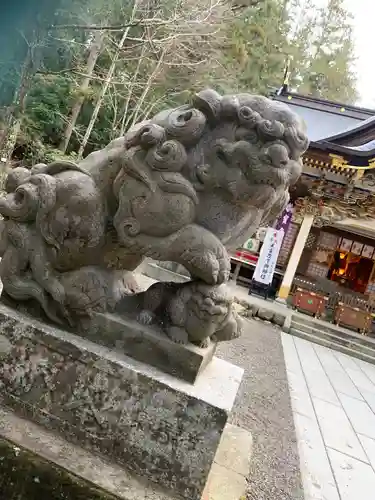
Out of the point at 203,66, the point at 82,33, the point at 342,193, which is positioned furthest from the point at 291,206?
the point at 82,33

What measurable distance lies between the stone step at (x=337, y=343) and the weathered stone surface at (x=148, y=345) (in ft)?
30.7

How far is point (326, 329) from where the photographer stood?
11.3m

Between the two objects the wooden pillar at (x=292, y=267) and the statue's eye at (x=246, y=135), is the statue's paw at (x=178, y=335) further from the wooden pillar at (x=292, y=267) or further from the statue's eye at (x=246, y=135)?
the wooden pillar at (x=292, y=267)

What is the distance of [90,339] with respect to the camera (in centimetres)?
170

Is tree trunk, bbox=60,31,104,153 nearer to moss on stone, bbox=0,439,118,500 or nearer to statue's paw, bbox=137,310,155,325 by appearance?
statue's paw, bbox=137,310,155,325

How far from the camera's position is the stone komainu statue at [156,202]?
5.21 feet

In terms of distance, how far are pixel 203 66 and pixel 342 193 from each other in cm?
654

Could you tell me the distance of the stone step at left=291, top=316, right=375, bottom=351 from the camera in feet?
36.1

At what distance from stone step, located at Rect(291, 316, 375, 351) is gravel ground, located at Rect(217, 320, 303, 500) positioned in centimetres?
380

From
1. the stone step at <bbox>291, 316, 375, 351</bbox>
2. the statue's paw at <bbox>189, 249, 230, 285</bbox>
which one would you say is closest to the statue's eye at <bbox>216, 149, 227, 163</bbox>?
the statue's paw at <bbox>189, 249, 230, 285</bbox>

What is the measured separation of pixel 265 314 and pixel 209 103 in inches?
391

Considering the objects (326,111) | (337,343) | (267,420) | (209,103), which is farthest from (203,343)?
(326,111)

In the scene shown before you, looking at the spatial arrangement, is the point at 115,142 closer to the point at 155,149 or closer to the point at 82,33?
the point at 155,149

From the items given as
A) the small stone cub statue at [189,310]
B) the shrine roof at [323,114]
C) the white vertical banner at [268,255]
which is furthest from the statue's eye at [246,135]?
the shrine roof at [323,114]
